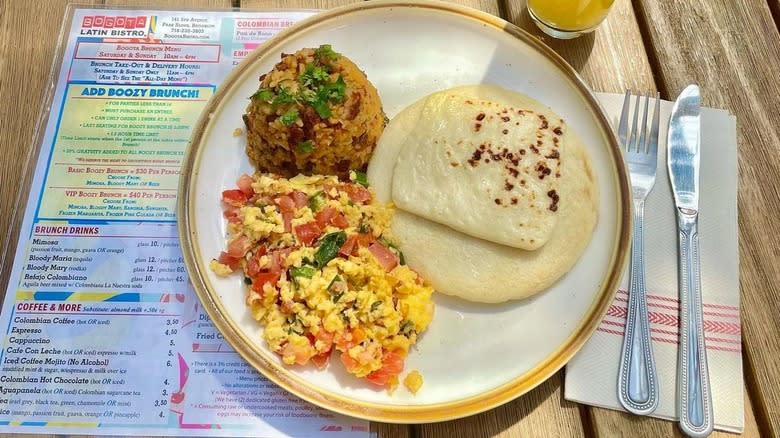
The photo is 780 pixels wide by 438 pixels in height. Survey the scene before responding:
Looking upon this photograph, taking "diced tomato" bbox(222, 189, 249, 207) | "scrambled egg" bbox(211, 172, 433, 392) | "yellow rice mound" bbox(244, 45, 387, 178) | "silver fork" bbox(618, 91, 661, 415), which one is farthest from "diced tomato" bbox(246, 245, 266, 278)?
"silver fork" bbox(618, 91, 661, 415)

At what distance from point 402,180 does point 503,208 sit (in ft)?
1.16

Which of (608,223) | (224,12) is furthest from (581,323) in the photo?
(224,12)

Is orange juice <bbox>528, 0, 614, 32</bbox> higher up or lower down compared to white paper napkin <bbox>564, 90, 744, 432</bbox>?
higher up

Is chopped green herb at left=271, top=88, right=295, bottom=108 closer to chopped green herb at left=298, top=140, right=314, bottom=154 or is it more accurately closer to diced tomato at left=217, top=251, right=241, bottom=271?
chopped green herb at left=298, top=140, right=314, bottom=154

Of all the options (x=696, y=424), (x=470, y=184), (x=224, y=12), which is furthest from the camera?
(x=224, y=12)

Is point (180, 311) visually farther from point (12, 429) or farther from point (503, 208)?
point (503, 208)

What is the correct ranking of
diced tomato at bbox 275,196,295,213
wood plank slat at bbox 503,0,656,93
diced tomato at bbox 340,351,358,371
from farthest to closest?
1. wood plank slat at bbox 503,0,656,93
2. diced tomato at bbox 275,196,295,213
3. diced tomato at bbox 340,351,358,371

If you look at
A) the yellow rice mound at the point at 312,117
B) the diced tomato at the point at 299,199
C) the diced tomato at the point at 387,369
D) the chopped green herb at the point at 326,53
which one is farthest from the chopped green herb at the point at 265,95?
the diced tomato at the point at 387,369

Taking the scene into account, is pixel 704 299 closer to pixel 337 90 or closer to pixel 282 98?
pixel 337 90

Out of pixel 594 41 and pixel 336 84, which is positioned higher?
pixel 594 41

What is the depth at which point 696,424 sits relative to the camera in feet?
5.17

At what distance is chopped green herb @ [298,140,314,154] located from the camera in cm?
173

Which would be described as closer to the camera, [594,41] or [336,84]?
[336,84]

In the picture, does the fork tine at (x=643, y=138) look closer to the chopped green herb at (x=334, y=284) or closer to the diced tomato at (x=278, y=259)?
the chopped green herb at (x=334, y=284)
